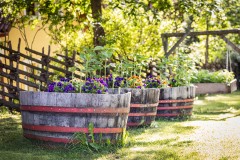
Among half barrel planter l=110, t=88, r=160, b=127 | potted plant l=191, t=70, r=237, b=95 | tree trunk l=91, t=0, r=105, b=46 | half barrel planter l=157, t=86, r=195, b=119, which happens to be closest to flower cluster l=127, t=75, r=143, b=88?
half barrel planter l=110, t=88, r=160, b=127

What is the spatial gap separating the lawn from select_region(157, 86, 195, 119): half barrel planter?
41 centimetres

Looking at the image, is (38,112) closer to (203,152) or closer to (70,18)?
(203,152)

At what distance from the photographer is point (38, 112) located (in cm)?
669

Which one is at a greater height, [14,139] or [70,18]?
[70,18]

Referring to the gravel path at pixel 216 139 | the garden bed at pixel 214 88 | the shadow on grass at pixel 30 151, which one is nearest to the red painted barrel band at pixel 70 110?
the shadow on grass at pixel 30 151

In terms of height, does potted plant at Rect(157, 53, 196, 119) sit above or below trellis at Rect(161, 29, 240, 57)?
below

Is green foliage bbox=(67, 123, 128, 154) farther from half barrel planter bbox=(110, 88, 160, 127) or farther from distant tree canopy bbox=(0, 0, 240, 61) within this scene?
half barrel planter bbox=(110, 88, 160, 127)

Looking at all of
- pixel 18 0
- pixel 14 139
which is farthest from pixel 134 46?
pixel 14 139

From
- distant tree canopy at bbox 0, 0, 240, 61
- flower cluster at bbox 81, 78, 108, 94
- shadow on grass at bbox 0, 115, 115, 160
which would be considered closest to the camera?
shadow on grass at bbox 0, 115, 115, 160

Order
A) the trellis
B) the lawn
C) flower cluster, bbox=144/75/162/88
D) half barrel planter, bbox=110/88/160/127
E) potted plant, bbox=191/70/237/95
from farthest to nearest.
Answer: potted plant, bbox=191/70/237/95, the trellis, flower cluster, bbox=144/75/162/88, half barrel planter, bbox=110/88/160/127, the lawn

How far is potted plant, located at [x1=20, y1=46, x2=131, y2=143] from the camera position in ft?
21.3

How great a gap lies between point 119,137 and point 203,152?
1.24m

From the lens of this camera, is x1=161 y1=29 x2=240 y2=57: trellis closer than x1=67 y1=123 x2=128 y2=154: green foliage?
No

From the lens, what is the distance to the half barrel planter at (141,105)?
28.4 feet
